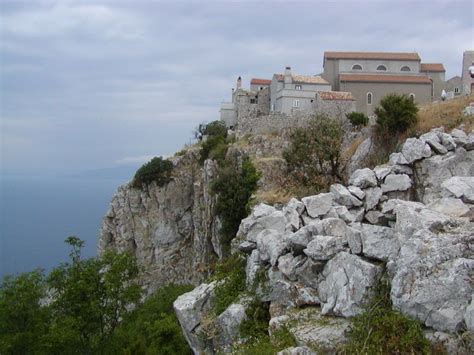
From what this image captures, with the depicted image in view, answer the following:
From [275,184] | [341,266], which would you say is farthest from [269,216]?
[275,184]

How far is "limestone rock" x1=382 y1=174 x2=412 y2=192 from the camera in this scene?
11.9m

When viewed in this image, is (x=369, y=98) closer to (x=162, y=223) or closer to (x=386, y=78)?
(x=386, y=78)

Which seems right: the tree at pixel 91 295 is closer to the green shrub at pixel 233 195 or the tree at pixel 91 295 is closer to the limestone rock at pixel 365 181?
the green shrub at pixel 233 195

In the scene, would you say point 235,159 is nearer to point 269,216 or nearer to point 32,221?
point 269,216

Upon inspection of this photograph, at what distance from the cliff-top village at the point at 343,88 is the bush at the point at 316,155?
1749 cm

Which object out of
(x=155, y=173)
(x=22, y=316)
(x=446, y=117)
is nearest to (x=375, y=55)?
(x=155, y=173)

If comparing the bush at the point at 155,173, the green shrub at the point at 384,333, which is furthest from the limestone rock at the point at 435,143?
the bush at the point at 155,173

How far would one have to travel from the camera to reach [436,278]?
302 inches

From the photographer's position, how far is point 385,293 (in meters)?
8.27

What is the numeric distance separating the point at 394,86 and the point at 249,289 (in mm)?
39790

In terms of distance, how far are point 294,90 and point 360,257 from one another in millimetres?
38203

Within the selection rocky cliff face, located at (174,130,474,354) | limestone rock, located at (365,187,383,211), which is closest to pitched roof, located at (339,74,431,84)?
rocky cliff face, located at (174,130,474,354)

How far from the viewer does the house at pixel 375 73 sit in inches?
1821

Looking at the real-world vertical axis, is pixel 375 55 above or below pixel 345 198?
above
